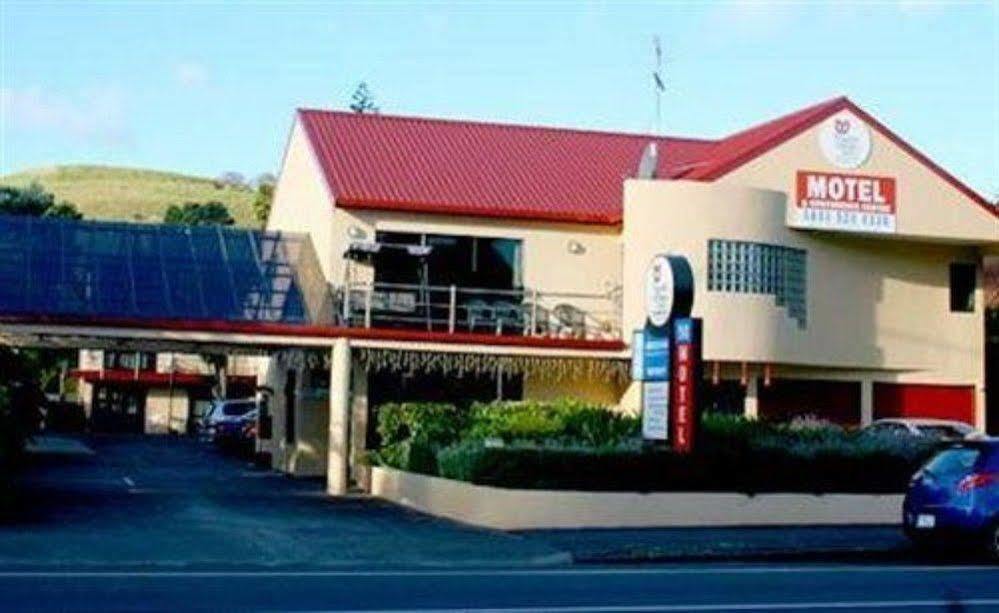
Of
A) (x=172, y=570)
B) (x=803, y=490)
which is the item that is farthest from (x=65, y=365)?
(x=172, y=570)

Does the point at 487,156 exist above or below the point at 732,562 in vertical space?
above

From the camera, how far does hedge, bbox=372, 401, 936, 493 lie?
87.6 feet

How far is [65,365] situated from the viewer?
8344 cm

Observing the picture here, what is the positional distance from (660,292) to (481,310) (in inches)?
363

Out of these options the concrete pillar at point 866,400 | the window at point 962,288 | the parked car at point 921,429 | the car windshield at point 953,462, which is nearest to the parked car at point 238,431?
the concrete pillar at point 866,400

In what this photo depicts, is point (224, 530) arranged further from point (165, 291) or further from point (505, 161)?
point (505, 161)

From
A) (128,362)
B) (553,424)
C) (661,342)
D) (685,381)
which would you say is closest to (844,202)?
(553,424)

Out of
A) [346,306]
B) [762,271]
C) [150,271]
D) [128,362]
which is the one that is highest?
[762,271]

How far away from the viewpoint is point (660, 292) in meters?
27.3

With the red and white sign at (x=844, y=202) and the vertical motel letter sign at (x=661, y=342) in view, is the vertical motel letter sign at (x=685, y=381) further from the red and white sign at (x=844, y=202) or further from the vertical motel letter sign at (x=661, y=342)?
the red and white sign at (x=844, y=202)

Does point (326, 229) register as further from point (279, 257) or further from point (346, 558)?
point (346, 558)

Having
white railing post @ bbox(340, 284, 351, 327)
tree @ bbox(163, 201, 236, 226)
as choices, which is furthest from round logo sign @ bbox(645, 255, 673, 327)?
tree @ bbox(163, 201, 236, 226)

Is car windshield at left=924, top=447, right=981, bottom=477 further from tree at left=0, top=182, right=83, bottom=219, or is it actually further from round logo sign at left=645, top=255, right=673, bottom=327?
tree at left=0, top=182, right=83, bottom=219

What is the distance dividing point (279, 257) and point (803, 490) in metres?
14.1
